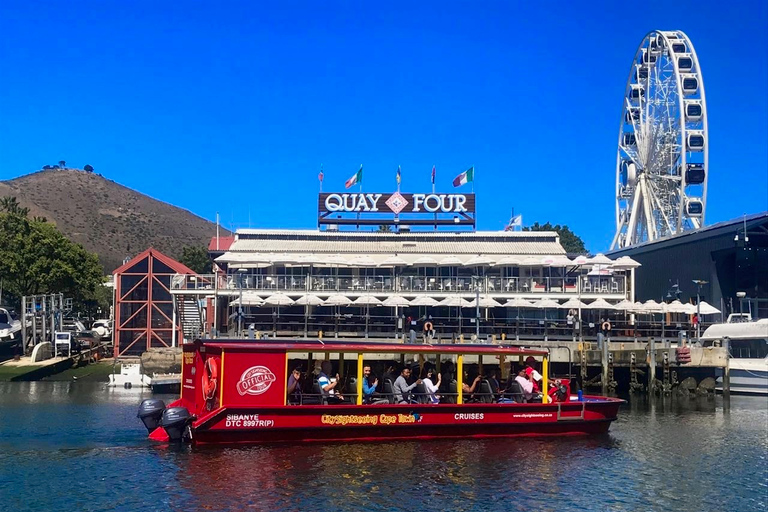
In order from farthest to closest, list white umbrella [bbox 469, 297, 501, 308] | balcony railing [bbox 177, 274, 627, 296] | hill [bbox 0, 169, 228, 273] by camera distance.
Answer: hill [bbox 0, 169, 228, 273]
balcony railing [bbox 177, 274, 627, 296]
white umbrella [bbox 469, 297, 501, 308]

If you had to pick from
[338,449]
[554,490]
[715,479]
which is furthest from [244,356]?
[715,479]

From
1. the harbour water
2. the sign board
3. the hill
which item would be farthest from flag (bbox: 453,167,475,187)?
the hill

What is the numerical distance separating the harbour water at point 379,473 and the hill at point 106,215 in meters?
118

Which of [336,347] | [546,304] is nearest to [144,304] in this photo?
[546,304]

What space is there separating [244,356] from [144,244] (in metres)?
139

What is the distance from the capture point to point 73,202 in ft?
552

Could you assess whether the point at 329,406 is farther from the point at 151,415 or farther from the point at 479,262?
the point at 479,262

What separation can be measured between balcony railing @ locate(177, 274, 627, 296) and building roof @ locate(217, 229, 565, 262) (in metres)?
4.45

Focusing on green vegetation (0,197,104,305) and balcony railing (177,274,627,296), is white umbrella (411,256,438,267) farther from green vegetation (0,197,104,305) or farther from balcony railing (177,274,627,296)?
green vegetation (0,197,104,305)

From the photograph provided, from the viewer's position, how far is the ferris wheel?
69000 millimetres

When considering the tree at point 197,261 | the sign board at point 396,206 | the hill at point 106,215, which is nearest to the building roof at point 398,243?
the sign board at point 396,206

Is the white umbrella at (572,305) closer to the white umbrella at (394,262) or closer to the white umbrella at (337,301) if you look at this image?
the white umbrella at (394,262)

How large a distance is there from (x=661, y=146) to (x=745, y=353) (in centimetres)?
2782

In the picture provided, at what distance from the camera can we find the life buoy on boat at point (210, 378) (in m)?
25.1
